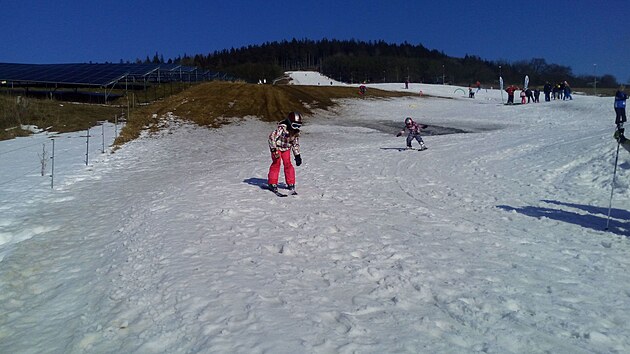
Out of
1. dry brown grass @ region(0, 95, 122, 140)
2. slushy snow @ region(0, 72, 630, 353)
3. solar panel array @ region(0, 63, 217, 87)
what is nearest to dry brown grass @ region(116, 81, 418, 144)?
dry brown grass @ region(0, 95, 122, 140)

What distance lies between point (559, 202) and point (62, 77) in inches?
2057

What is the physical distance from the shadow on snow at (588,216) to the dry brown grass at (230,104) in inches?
824

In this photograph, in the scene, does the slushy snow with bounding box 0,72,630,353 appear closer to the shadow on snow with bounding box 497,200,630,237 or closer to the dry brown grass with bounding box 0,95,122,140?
the shadow on snow with bounding box 497,200,630,237

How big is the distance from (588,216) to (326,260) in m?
6.05

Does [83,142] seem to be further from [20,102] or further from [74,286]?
[74,286]

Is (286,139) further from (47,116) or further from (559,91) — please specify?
(559,91)

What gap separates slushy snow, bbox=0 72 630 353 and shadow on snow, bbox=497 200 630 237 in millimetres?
66

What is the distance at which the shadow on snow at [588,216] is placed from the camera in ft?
28.5

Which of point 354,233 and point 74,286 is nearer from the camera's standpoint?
point 74,286

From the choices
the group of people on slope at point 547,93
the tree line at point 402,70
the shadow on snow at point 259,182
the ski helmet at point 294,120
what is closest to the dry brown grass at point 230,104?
the shadow on snow at point 259,182

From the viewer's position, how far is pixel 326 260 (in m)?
7.07

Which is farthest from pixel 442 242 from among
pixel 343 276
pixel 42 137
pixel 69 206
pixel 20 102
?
pixel 20 102

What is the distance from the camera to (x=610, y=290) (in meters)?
5.76

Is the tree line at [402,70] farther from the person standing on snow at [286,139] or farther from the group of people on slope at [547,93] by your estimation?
the person standing on snow at [286,139]
